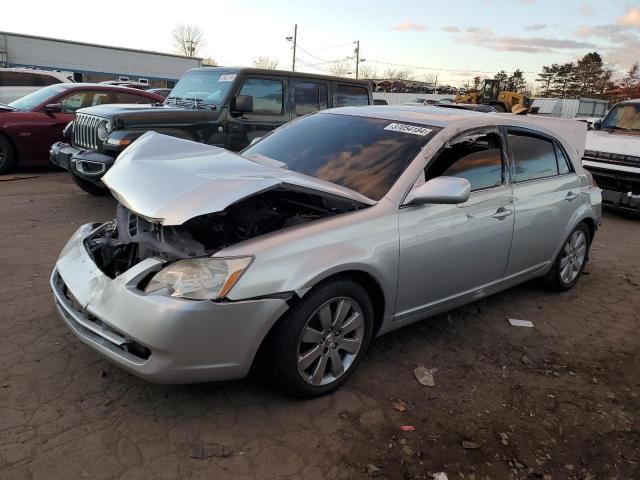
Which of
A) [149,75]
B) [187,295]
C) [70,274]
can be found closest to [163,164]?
[70,274]

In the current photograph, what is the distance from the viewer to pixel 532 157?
4.35 m

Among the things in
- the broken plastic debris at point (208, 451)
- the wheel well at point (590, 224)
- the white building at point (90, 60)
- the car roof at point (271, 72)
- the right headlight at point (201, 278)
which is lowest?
the broken plastic debris at point (208, 451)

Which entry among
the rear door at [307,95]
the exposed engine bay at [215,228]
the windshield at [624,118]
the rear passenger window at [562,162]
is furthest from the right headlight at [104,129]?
the windshield at [624,118]

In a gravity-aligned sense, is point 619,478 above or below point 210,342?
below

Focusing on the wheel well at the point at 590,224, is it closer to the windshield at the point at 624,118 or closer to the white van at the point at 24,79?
the windshield at the point at 624,118

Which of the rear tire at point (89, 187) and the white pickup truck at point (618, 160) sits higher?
the white pickup truck at point (618, 160)

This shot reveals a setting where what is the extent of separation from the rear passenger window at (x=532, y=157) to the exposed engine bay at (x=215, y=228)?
69.1 inches

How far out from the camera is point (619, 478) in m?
2.56

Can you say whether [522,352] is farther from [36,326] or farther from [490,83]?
[490,83]

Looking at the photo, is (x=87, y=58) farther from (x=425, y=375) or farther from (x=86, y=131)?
(x=425, y=375)

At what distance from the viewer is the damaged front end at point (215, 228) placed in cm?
292

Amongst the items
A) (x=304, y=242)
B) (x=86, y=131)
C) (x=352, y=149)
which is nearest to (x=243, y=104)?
(x=86, y=131)

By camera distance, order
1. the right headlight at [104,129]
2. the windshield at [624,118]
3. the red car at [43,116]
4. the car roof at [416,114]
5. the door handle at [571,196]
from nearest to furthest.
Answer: the car roof at [416,114] → the door handle at [571,196] → the right headlight at [104,129] → the red car at [43,116] → the windshield at [624,118]

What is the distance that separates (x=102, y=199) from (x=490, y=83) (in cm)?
2968
